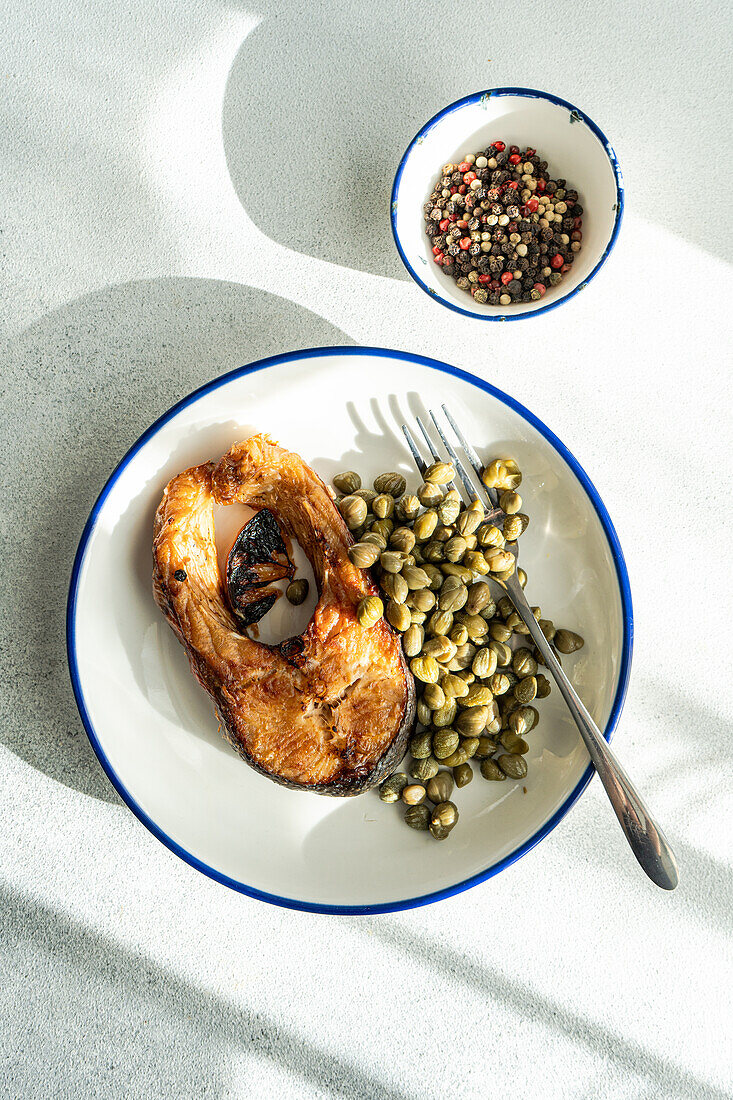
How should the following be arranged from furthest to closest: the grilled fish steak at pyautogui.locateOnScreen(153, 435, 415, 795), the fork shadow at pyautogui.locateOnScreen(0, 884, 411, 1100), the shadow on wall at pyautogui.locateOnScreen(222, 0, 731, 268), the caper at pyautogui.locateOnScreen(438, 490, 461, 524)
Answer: the shadow on wall at pyautogui.locateOnScreen(222, 0, 731, 268) → the fork shadow at pyautogui.locateOnScreen(0, 884, 411, 1100) → the caper at pyautogui.locateOnScreen(438, 490, 461, 524) → the grilled fish steak at pyautogui.locateOnScreen(153, 435, 415, 795)

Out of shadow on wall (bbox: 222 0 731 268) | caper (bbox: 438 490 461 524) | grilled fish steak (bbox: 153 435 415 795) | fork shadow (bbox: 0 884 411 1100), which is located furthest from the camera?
shadow on wall (bbox: 222 0 731 268)

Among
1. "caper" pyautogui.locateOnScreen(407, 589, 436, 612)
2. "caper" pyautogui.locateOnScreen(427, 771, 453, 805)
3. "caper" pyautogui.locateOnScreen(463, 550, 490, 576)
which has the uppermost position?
"caper" pyautogui.locateOnScreen(463, 550, 490, 576)

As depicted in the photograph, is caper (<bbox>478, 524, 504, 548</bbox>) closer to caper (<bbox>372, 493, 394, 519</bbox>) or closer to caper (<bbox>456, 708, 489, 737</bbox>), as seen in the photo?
caper (<bbox>372, 493, 394, 519</bbox>)

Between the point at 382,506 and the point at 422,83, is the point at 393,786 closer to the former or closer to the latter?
the point at 382,506

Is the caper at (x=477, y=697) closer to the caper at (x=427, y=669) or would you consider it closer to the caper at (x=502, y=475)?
the caper at (x=427, y=669)

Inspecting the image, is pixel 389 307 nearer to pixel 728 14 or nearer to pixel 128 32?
pixel 128 32

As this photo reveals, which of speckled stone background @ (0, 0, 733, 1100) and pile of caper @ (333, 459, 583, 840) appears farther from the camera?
speckled stone background @ (0, 0, 733, 1100)

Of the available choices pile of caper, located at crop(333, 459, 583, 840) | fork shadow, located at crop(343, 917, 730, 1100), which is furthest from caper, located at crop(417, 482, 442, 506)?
fork shadow, located at crop(343, 917, 730, 1100)
